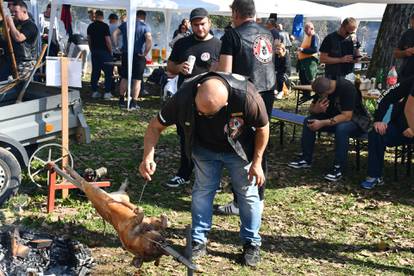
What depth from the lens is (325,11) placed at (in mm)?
16812

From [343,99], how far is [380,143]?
0.69 metres

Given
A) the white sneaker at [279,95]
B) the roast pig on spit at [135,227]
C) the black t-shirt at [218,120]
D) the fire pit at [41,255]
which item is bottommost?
the fire pit at [41,255]

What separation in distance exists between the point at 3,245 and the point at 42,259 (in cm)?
29

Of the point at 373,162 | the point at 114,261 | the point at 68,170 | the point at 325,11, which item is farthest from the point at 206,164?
the point at 325,11

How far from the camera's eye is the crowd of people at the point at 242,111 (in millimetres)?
3877

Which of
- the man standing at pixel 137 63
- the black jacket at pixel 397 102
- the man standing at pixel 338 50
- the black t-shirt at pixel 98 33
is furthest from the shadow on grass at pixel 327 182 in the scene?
the black t-shirt at pixel 98 33

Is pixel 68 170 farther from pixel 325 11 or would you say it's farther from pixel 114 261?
pixel 325 11

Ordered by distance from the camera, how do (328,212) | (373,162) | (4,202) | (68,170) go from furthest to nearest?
(373,162)
(328,212)
(4,202)
(68,170)

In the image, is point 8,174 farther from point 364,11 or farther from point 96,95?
point 364,11

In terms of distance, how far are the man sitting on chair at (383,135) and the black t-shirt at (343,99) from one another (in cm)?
36

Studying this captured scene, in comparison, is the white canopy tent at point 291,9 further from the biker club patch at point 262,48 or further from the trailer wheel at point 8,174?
the trailer wheel at point 8,174

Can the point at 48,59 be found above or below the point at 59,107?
above

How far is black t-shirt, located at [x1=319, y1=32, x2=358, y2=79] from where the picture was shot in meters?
9.38

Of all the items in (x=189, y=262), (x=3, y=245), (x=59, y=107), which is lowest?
(x=3, y=245)
